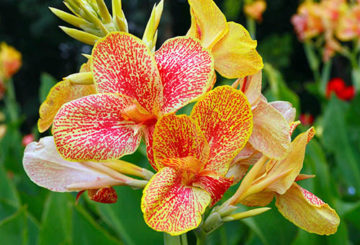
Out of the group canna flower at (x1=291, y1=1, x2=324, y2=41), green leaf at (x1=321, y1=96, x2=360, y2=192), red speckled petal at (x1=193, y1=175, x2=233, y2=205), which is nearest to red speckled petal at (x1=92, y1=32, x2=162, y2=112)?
red speckled petal at (x1=193, y1=175, x2=233, y2=205)

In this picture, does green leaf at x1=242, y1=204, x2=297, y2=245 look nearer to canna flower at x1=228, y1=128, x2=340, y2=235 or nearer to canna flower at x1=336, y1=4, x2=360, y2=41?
canna flower at x1=228, y1=128, x2=340, y2=235

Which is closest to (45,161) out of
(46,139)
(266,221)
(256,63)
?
(46,139)

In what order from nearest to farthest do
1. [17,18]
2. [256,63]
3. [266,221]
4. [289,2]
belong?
1. [256,63]
2. [266,221]
3. [289,2]
4. [17,18]

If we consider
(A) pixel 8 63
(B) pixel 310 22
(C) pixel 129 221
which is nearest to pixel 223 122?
(C) pixel 129 221

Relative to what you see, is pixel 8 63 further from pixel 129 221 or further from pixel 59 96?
pixel 59 96

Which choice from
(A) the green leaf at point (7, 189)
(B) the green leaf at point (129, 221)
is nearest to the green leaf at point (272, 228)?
(B) the green leaf at point (129, 221)

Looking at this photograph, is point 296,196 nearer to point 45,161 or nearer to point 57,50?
point 45,161
